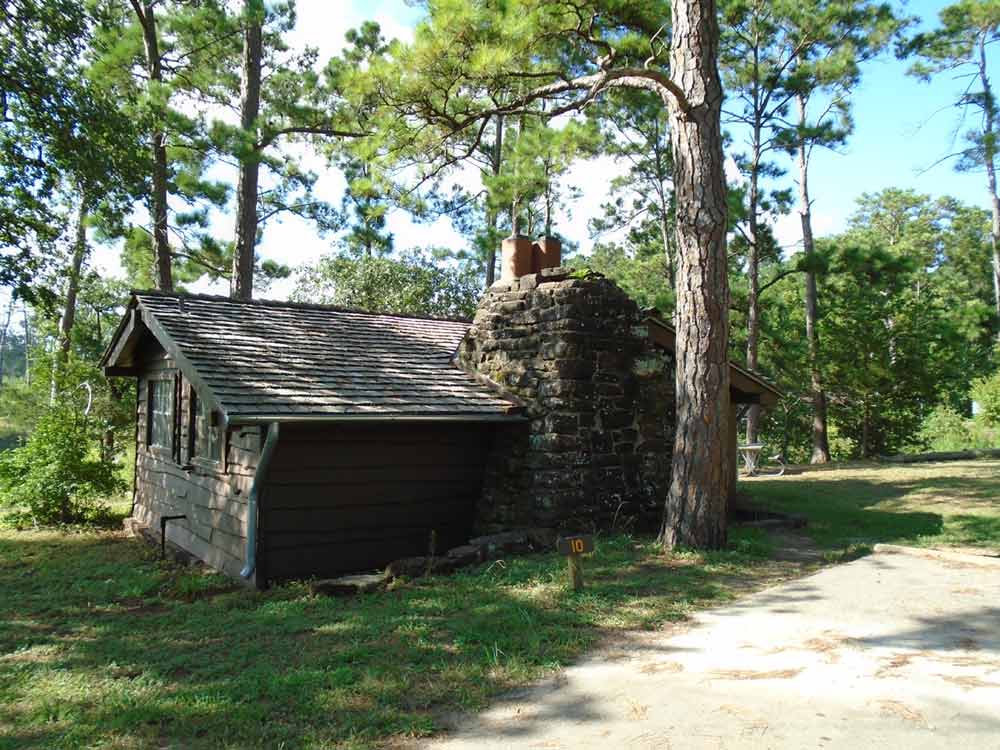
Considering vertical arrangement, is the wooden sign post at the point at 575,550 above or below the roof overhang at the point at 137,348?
below

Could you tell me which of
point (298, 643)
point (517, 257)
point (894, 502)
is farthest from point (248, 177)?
point (894, 502)

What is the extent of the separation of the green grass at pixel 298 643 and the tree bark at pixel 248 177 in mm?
8846

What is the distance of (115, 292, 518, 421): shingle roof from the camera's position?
7172 mm

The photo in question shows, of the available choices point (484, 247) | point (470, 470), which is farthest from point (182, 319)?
point (484, 247)

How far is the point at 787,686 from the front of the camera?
4.00 m

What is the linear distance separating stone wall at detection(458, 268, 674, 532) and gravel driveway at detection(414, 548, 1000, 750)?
9.35 ft

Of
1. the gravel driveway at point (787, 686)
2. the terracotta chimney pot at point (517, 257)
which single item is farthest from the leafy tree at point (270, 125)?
the gravel driveway at point (787, 686)

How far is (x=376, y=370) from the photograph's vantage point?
8.80 meters

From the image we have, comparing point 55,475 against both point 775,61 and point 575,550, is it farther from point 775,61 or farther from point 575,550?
point 775,61

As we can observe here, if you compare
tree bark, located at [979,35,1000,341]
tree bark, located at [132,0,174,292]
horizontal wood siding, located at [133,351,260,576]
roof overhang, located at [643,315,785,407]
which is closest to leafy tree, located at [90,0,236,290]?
tree bark, located at [132,0,174,292]

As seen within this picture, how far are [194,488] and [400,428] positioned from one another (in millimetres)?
2742

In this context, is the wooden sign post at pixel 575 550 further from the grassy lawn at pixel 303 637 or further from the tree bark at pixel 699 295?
the tree bark at pixel 699 295

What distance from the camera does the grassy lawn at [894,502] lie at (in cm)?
843

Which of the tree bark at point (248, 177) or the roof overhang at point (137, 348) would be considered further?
the tree bark at point (248, 177)
